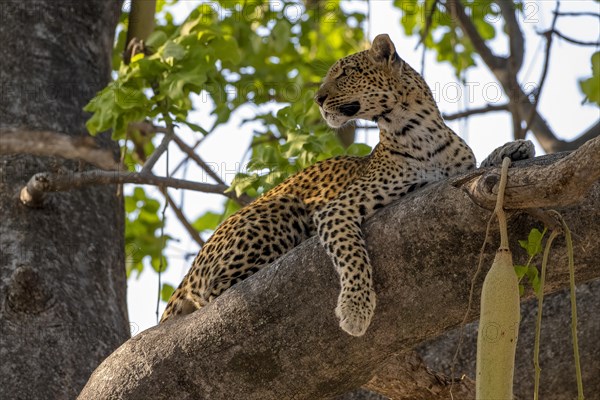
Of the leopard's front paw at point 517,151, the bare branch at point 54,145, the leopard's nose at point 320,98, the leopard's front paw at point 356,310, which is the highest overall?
the leopard's nose at point 320,98

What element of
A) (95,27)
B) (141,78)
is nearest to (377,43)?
(141,78)

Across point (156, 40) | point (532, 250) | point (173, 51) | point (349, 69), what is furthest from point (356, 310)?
point (156, 40)

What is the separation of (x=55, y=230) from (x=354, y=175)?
1650 mm

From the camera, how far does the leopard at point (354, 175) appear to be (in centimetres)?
510

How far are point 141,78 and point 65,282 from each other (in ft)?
4.60

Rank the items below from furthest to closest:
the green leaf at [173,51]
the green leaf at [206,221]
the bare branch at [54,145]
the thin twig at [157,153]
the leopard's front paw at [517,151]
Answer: the green leaf at [206,221]
the green leaf at [173,51]
the thin twig at [157,153]
the leopard's front paw at [517,151]
the bare branch at [54,145]

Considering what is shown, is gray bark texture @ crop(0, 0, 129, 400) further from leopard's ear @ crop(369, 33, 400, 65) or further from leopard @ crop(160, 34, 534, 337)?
leopard's ear @ crop(369, 33, 400, 65)

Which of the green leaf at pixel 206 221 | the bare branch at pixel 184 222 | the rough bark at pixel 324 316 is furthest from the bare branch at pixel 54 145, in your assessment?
the green leaf at pixel 206 221

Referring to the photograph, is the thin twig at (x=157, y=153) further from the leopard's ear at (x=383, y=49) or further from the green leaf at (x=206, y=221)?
the green leaf at (x=206, y=221)

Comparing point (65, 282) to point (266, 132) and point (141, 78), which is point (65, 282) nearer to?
point (141, 78)

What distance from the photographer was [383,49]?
555 cm

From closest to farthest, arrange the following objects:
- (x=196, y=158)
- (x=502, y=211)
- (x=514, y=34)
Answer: (x=502, y=211), (x=196, y=158), (x=514, y=34)

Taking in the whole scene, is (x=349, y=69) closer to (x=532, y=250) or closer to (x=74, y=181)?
(x=74, y=181)

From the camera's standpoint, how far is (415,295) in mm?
3639
